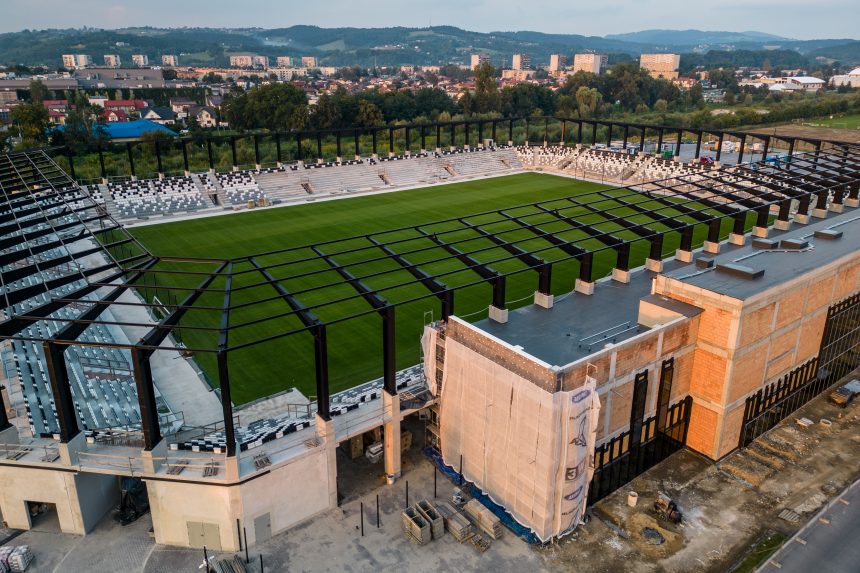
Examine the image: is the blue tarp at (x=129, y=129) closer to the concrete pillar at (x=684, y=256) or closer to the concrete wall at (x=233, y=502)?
the concrete pillar at (x=684, y=256)

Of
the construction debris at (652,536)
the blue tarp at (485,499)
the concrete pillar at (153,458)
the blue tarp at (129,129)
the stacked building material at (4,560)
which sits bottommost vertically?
the construction debris at (652,536)

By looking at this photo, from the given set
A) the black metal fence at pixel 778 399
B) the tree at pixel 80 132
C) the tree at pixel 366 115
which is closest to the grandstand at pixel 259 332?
the black metal fence at pixel 778 399

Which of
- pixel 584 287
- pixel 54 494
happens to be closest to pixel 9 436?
pixel 54 494

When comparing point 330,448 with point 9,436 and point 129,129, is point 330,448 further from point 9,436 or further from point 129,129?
point 129,129

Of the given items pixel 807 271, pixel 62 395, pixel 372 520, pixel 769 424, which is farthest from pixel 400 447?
pixel 807 271

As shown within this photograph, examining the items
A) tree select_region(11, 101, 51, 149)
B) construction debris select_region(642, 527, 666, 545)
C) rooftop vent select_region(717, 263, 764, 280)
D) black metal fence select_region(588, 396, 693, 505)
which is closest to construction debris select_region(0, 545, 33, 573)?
black metal fence select_region(588, 396, 693, 505)

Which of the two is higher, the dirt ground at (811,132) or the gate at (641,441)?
the dirt ground at (811,132)

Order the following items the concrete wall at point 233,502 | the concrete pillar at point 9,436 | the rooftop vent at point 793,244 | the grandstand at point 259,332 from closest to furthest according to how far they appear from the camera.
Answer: the concrete wall at point 233,502, the grandstand at point 259,332, the concrete pillar at point 9,436, the rooftop vent at point 793,244
